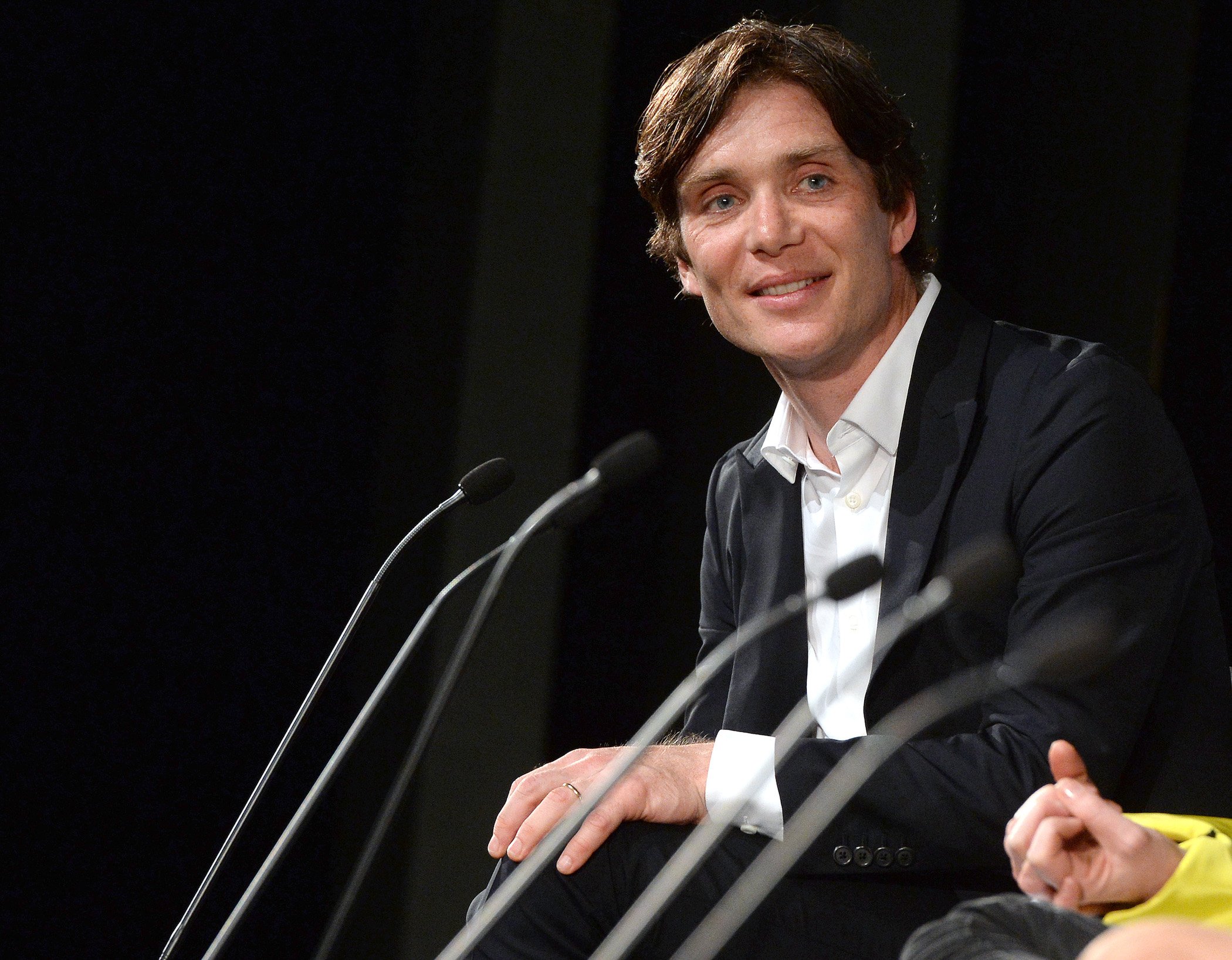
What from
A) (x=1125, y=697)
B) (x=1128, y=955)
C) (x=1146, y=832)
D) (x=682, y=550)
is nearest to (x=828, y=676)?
(x=1125, y=697)

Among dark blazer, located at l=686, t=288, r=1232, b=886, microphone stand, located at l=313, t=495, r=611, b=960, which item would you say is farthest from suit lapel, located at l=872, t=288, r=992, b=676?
microphone stand, located at l=313, t=495, r=611, b=960

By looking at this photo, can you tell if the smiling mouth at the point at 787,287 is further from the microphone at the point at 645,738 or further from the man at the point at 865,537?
the microphone at the point at 645,738

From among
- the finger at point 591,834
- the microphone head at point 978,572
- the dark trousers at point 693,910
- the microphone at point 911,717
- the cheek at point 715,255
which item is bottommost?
the dark trousers at point 693,910

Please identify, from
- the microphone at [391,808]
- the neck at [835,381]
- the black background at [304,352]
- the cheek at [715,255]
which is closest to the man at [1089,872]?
the microphone at [391,808]

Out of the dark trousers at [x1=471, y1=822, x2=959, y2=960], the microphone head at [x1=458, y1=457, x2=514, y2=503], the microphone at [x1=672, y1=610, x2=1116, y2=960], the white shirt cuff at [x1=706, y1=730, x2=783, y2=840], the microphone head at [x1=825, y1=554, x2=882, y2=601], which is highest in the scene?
the microphone head at [x1=825, y1=554, x2=882, y2=601]

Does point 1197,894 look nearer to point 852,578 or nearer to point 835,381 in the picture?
point 852,578

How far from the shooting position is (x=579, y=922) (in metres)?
1.27

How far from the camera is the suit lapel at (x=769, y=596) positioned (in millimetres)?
1647

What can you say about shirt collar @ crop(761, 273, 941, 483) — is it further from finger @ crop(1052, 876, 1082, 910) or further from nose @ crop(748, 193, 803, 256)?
finger @ crop(1052, 876, 1082, 910)

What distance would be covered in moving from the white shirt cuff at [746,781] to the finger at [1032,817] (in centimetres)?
35

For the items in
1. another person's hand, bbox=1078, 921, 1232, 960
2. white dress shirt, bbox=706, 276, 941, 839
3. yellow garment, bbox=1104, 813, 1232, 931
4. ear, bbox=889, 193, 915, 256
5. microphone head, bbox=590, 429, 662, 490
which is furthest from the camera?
ear, bbox=889, 193, 915, 256

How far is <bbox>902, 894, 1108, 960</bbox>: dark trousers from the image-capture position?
0.77m

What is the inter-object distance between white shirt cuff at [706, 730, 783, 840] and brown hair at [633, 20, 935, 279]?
82cm

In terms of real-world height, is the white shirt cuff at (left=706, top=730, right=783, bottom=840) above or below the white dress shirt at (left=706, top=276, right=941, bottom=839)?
below
